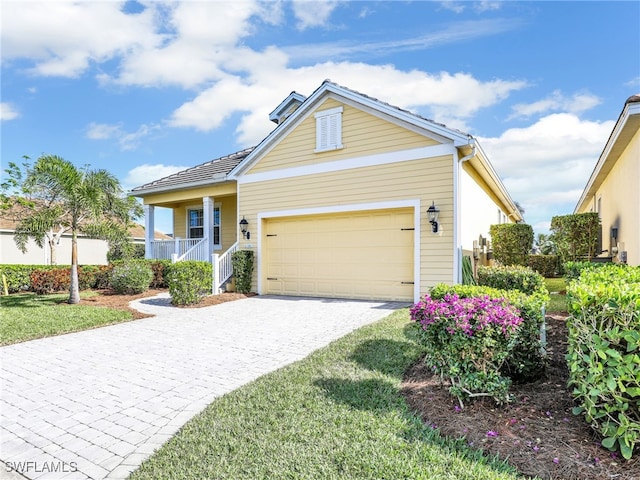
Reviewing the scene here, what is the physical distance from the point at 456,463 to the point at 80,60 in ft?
46.2

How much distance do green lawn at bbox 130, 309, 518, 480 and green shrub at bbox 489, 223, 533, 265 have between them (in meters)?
8.74

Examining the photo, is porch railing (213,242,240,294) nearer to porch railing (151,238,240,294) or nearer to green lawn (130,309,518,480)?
porch railing (151,238,240,294)

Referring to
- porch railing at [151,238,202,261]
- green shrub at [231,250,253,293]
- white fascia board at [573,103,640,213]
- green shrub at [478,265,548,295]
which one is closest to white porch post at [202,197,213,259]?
porch railing at [151,238,202,261]

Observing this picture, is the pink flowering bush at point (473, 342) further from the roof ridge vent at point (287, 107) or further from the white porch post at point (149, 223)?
the white porch post at point (149, 223)

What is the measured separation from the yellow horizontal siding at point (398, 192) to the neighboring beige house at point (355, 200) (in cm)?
3

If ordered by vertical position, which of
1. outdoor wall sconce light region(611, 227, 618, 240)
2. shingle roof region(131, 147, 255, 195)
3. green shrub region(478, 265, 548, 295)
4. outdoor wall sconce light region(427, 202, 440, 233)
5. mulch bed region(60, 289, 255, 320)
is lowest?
mulch bed region(60, 289, 255, 320)

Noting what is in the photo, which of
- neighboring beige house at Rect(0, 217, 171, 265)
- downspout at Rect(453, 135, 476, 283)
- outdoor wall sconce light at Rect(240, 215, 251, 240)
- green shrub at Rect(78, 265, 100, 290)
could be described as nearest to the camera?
downspout at Rect(453, 135, 476, 283)

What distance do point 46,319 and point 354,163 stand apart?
332 inches

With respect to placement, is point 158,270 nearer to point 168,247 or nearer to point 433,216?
point 168,247

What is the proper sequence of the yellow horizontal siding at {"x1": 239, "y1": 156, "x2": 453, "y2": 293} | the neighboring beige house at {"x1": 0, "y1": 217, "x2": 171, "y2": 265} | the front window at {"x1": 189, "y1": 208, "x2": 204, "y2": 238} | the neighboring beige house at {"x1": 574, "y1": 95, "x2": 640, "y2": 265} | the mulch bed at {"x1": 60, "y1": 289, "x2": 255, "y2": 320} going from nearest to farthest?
the neighboring beige house at {"x1": 574, "y1": 95, "x2": 640, "y2": 265} < the yellow horizontal siding at {"x1": 239, "y1": 156, "x2": 453, "y2": 293} < the mulch bed at {"x1": 60, "y1": 289, "x2": 255, "y2": 320} < the front window at {"x1": 189, "y1": 208, "x2": 204, "y2": 238} < the neighboring beige house at {"x1": 0, "y1": 217, "x2": 171, "y2": 265}

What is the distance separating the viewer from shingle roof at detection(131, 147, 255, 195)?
530 inches

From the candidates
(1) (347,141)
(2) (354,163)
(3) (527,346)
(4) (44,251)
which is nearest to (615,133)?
(2) (354,163)

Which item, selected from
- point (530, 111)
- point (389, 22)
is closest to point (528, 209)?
point (530, 111)

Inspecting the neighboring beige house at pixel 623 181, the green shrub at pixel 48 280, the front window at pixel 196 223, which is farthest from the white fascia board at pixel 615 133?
the green shrub at pixel 48 280
